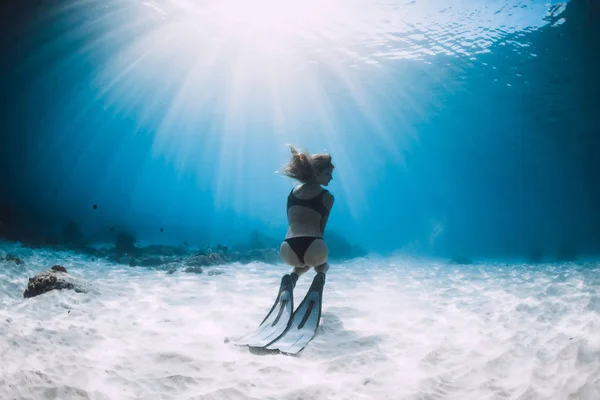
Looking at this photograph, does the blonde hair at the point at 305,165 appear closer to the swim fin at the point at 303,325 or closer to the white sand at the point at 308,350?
the swim fin at the point at 303,325

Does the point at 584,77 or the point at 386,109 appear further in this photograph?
the point at 386,109

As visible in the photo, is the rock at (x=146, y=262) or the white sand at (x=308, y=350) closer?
the white sand at (x=308, y=350)

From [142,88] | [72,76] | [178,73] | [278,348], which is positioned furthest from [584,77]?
[142,88]

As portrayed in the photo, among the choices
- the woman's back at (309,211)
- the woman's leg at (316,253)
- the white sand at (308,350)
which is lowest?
the white sand at (308,350)

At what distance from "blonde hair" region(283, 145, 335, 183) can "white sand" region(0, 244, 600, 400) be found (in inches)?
89.9

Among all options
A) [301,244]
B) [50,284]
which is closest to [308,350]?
[301,244]

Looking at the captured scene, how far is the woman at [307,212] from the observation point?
4875 millimetres

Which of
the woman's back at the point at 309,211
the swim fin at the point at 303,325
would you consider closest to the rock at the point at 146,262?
the woman's back at the point at 309,211

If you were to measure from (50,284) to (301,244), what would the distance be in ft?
14.6

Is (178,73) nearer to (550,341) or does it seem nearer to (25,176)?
(25,176)

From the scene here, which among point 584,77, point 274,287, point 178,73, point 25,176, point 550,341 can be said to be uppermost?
point 178,73

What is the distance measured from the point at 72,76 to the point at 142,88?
52.8 feet

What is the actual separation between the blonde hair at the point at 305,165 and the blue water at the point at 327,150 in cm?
229

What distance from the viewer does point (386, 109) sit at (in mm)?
39938
